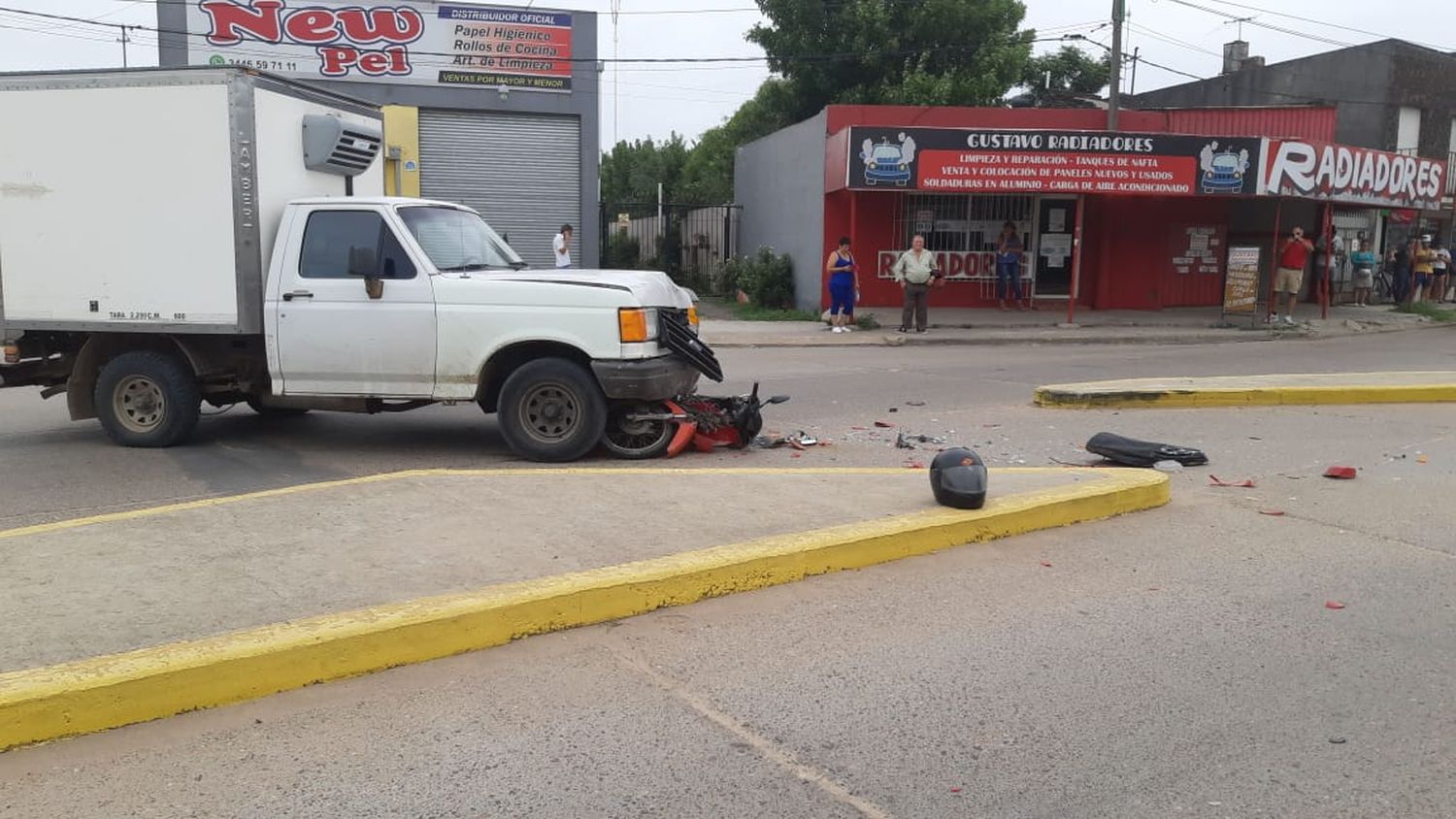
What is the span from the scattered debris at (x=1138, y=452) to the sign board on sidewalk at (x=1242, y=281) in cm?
1435

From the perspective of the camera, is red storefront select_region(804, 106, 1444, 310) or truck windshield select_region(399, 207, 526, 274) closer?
truck windshield select_region(399, 207, 526, 274)

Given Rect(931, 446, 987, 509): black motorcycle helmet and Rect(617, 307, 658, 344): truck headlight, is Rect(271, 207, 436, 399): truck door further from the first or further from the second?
Rect(931, 446, 987, 509): black motorcycle helmet

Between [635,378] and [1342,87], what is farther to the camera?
[1342,87]

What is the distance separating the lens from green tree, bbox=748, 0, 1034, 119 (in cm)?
3164

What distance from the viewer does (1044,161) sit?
2025cm

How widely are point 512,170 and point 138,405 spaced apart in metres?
17.1

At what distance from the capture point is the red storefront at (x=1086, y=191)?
20.2 meters

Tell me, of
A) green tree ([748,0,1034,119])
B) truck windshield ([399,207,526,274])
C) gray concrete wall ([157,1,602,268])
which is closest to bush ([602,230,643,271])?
green tree ([748,0,1034,119])

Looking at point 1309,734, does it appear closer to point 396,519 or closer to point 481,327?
point 396,519

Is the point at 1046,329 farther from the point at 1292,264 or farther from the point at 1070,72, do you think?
the point at 1070,72

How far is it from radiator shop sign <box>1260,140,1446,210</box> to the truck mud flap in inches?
655

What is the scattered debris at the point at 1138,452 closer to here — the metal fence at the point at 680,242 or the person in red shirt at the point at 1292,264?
the person in red shirt at the point at 1292,264

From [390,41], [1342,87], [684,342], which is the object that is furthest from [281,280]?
[1342,87]

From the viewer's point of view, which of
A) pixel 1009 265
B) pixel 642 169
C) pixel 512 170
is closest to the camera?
pixel 1009 265
